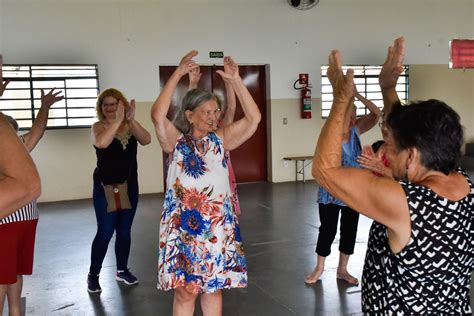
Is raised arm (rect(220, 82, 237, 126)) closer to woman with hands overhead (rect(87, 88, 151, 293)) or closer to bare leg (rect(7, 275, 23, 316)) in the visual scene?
woman with hands overhead (rect(87, 88, 151, 293))

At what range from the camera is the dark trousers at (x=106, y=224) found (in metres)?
3.94

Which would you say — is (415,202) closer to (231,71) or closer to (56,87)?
A: (231,71)

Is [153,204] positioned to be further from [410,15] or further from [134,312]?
[410,15]

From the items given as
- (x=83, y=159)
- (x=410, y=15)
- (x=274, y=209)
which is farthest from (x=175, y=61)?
(x=410, y=15)

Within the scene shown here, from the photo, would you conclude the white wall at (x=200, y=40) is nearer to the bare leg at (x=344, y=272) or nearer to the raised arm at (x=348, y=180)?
the bare leg at (x=344, y=272)

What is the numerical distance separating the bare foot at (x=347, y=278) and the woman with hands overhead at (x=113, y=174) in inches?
68.2

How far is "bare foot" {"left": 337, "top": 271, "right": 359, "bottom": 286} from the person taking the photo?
13.5ft

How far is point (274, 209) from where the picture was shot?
23.6 feet

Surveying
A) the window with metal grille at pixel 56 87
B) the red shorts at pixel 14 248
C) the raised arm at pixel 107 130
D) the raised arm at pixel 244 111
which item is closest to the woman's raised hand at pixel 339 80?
the raised arm at pixel 244 111

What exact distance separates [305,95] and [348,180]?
8.01 metres

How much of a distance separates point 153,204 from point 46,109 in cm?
466

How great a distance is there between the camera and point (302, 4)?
9.13m

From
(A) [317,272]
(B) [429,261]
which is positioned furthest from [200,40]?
(B) [429,261]

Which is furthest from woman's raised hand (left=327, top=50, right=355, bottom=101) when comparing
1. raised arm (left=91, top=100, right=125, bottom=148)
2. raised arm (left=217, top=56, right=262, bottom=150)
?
raised arm (left=91, top=100, right=125, bottom=148)
